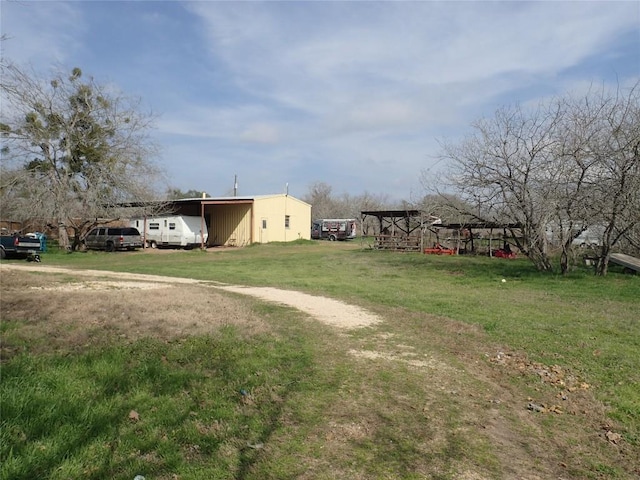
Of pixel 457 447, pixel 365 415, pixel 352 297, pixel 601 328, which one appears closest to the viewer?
pixel 457 447

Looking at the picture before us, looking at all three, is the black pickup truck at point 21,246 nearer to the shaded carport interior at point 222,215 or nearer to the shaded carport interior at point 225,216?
the shaded carport interior at point 222,215

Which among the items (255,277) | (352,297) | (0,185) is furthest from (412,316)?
(0,185)

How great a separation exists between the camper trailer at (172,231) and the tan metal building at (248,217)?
0.92m

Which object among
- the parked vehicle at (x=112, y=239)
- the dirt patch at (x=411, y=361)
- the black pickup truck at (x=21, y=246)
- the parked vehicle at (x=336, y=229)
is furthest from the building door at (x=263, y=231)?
the dirt patch at (x=411, y=361)

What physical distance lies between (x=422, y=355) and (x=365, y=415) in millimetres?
2258

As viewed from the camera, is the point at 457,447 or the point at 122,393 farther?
the point at 122,393

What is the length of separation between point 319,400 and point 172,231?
96.8ft

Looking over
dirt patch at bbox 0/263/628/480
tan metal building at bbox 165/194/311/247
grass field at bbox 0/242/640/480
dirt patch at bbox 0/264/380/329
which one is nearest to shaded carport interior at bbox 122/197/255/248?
tan metal building at bbox 165/194/311/247

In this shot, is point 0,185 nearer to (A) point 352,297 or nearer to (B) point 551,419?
(A) point 352,297

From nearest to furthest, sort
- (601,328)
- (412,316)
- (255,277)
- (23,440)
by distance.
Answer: (23,440)
(601,328)
(412,316)
(255,277)

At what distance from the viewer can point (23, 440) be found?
3.26 meters

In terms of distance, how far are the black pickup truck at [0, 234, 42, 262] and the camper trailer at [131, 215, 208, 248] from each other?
10310 millimetres

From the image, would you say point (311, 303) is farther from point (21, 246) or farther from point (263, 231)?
point (263, 231)

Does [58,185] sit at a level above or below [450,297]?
above
